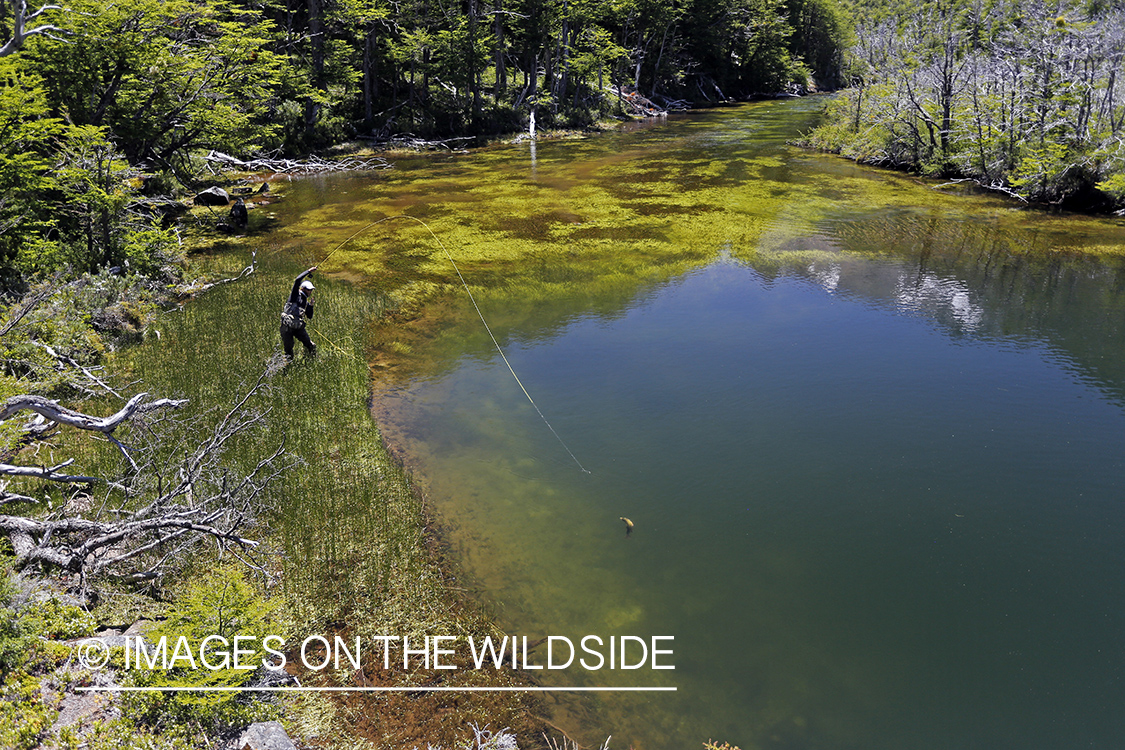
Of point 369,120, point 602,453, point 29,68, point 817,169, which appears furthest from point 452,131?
point 602,453

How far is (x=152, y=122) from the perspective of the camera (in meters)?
18.3

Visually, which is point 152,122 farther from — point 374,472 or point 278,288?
point 374,472

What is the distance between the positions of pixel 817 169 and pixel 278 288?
22524mm

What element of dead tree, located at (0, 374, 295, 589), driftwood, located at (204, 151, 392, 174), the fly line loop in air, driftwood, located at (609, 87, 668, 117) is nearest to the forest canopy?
the fly line loop in air

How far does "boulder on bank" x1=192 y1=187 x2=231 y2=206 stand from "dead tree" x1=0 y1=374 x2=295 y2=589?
16.4 m

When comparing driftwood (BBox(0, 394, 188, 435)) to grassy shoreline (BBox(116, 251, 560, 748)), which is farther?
grassy shoreline (BBox(116, 251, 560, 748))

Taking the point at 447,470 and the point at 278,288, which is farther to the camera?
the point at 278,288

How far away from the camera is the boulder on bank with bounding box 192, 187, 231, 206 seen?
74.2ft

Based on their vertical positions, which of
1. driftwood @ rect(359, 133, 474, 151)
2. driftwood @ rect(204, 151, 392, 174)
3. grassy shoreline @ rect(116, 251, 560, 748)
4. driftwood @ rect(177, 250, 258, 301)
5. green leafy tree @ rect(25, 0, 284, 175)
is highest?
green leafy tree @ rect(25, 0, 284, 175)

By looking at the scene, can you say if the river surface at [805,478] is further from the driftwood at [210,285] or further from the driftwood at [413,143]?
the driftwood at [413,143]

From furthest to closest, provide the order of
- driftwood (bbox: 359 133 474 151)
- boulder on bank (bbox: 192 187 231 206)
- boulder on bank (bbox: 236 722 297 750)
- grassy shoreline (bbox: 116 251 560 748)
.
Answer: driftwood (bbox: 359 133 474 151) < boulder on bank (bbox: 192 187 231 206) < grassy shoreline (bbox: 116 251 560 748) < boulder on bank (bbox: 236 722 297 750)

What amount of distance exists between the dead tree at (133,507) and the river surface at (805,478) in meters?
2.31

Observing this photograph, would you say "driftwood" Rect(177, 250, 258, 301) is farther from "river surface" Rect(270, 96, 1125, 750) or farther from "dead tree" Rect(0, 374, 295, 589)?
Answer: "dead tree" Rect(0, 374, 295, 589)

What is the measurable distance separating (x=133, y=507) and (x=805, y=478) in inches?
316
